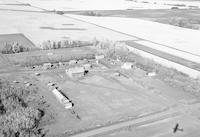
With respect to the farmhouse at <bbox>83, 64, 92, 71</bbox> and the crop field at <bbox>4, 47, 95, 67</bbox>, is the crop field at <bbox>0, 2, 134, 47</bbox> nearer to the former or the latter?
the crop field at <bbox>4, 47, 95, 67</bbox>

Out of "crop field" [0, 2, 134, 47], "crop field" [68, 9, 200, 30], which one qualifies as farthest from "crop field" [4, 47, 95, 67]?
"crop field" [68, 9, 200, 30]

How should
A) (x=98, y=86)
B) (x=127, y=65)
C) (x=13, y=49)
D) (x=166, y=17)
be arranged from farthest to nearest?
(x=166, y=17) → (x=13, y=49) → (x=127, y=65) → (x=98, y=86)

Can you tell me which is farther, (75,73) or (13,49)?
(13,49)

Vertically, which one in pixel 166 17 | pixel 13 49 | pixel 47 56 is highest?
pixel 166 17

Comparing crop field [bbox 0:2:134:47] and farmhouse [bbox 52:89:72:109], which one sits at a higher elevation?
crop field [bbox 0:2:134:47]

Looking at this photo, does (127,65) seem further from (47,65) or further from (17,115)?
(17,115)

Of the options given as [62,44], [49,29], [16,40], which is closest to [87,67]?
[62,44]

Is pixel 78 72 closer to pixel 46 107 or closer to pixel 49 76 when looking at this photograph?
pixel 49 76

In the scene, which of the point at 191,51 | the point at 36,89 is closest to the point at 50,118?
the point at 36,89

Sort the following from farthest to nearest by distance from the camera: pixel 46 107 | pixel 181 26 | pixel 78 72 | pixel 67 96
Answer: pixel 181 26 → pixel 78 72 → pixel 67 96 → pixel 46 107
